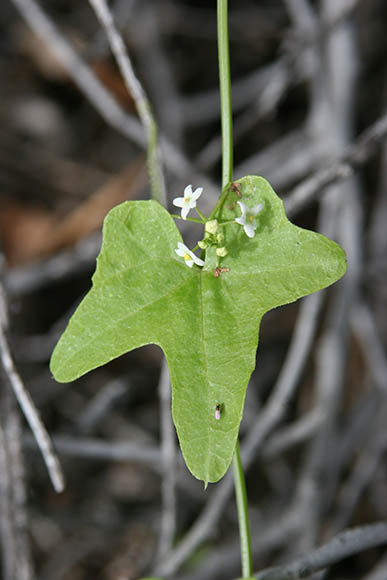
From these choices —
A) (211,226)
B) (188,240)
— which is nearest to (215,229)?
(211,226)

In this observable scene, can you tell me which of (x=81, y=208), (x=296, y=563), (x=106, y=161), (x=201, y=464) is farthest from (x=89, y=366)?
(x=106, y=161)

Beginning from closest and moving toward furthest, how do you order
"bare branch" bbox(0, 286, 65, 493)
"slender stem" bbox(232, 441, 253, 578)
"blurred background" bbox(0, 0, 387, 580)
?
"slender stem" bbox(232, 441, 253, 578), "bare branch" bbox(0, 286, 65, 493), "blurred background" bbox(0, 0, 387, 580)

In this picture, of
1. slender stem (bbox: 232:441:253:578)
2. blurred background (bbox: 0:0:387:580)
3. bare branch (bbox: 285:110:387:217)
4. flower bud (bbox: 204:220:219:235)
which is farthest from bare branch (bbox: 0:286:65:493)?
bare branch (bbox: 285:110:387:217)

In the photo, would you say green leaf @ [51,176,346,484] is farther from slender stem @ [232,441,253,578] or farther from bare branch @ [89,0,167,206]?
bare branch @ [89,0,167,206]

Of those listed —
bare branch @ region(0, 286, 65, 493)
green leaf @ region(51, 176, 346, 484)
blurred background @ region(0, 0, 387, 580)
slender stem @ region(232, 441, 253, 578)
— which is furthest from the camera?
blurred background @ region(0, 0, 387, 580)

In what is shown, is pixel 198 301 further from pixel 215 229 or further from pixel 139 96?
pixel 139 96

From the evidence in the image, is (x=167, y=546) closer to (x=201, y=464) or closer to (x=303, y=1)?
(x=201, y=464)

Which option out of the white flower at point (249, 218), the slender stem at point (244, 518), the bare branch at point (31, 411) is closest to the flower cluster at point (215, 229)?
the white flower at point (249, 218)
